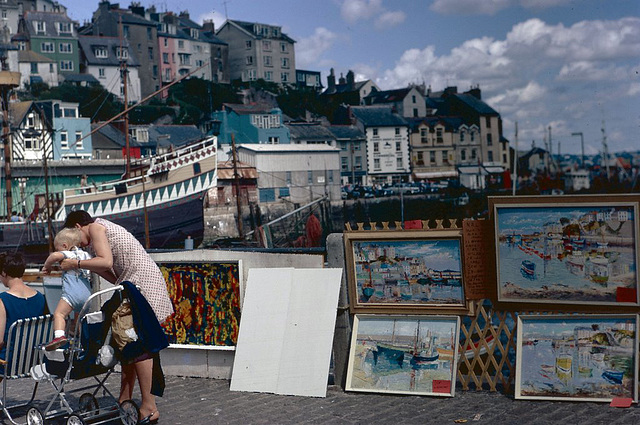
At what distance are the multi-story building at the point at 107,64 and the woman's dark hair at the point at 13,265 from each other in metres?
91.0

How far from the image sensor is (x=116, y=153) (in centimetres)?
7562

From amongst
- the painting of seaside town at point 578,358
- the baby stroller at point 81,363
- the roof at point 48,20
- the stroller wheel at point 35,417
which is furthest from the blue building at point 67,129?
the painting of seaside town at point 578,358

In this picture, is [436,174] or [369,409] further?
[436,174]

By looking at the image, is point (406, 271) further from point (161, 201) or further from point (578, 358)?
point (161, 201)

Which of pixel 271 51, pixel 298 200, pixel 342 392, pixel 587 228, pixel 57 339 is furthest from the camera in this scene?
pixel 271 51

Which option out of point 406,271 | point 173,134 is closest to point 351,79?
point 173,134

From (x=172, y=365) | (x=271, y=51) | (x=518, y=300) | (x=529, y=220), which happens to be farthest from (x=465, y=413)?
(x=271, y=51)

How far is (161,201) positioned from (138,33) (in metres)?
46.6

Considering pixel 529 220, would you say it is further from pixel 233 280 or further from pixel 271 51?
pixel 271 51

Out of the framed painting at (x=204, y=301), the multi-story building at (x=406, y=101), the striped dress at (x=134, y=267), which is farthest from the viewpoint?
the multi-story building at (x=406, y=101)

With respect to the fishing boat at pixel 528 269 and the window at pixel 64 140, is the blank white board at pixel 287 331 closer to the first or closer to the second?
the fishing boat at pixel 528 269

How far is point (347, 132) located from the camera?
287ft

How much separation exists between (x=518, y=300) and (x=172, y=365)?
362 centimetres

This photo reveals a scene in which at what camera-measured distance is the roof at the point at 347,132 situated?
86.2 m
